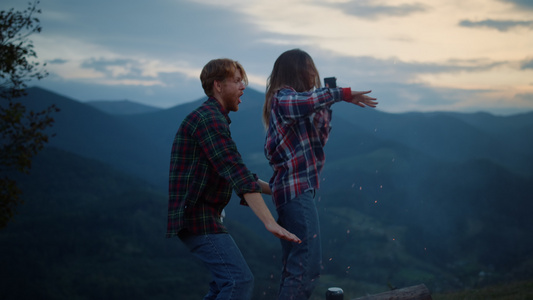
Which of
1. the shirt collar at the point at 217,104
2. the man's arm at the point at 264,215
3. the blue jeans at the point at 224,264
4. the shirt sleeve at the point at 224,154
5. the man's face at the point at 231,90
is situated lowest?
the blue jeans at the point at 224,264

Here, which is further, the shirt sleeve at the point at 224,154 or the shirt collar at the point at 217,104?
the shirt collar at the point at 217,104

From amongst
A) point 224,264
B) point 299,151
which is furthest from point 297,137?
point 224,264

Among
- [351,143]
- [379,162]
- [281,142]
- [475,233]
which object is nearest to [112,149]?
[351,143]

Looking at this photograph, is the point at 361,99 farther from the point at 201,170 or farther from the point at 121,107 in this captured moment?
the point at 121,107

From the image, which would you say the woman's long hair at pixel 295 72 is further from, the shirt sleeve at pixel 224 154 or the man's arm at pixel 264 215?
the man's arm at pixel 264 215

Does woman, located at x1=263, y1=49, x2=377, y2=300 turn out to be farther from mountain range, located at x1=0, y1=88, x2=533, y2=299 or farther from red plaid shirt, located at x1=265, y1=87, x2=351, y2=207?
mountain range, located at x1=0, y1=88, x2=533, y2=299

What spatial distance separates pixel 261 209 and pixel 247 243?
54.1 meters

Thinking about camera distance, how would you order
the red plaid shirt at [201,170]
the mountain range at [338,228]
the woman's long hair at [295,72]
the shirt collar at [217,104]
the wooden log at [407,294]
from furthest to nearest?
1. the mountain range at [338,228]
2. the wooden log at [407,294]
3. the woman's long hair at [295,72]
4. the shirt collar at [217,104]
5. the red plaid shirt at [201,170]

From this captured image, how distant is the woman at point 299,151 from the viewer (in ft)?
9.60

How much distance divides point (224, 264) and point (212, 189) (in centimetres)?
47

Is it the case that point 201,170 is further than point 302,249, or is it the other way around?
point 302,249

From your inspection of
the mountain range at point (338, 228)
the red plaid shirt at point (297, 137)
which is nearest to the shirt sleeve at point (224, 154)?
the red plaid shirt at point (297, 137)

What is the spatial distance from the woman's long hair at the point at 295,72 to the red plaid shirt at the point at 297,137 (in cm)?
11

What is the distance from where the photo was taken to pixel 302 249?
115 inches
